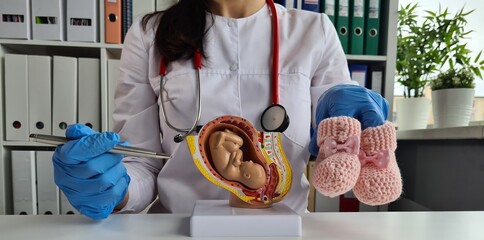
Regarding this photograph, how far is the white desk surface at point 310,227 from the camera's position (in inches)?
14.9

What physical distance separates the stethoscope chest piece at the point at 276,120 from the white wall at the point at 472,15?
1061 mm

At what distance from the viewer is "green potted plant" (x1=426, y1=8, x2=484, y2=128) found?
121cm

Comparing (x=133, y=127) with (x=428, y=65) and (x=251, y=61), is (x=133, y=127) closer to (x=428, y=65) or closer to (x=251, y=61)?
(x=251, y=61)

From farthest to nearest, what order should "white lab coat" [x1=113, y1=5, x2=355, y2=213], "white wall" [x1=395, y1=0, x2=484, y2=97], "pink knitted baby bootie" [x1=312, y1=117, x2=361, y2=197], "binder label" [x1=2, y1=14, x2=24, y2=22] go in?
"white wall" [x1=395, y1=0, x2=484, y2=97] → "binder label" [x1=2, y1=14, x2=24, y2=22] → "white lab coat" [x1=113, y1=5, x2=355, y2=213] → "pink knitted baby bootie" [x1=312, y1=117, x2=361, y2=197]

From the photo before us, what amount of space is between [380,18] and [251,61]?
856 mm

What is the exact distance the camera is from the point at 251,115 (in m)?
0.69

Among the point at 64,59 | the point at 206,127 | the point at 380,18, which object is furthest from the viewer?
the point at 380,18

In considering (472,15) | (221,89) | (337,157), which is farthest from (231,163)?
(472,15)

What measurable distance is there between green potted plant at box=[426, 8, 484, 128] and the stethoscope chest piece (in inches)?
38.1

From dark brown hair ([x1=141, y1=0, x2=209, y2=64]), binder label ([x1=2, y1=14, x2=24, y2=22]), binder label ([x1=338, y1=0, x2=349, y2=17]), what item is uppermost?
binder label ([x1=338, y1=0, x2=349, y2=17])

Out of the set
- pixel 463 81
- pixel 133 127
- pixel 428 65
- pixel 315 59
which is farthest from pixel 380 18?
pixel 133 127

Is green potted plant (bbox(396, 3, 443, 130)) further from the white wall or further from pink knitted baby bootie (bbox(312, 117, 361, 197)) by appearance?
pink knitted baby bootie (bbox(312, 117, 361, 197))

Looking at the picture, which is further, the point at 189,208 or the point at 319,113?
the point at 189,208

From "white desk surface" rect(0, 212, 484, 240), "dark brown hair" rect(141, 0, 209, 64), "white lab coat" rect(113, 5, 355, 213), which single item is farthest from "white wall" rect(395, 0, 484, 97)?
"white desk surface" rect(0, 212, 484, 240)
